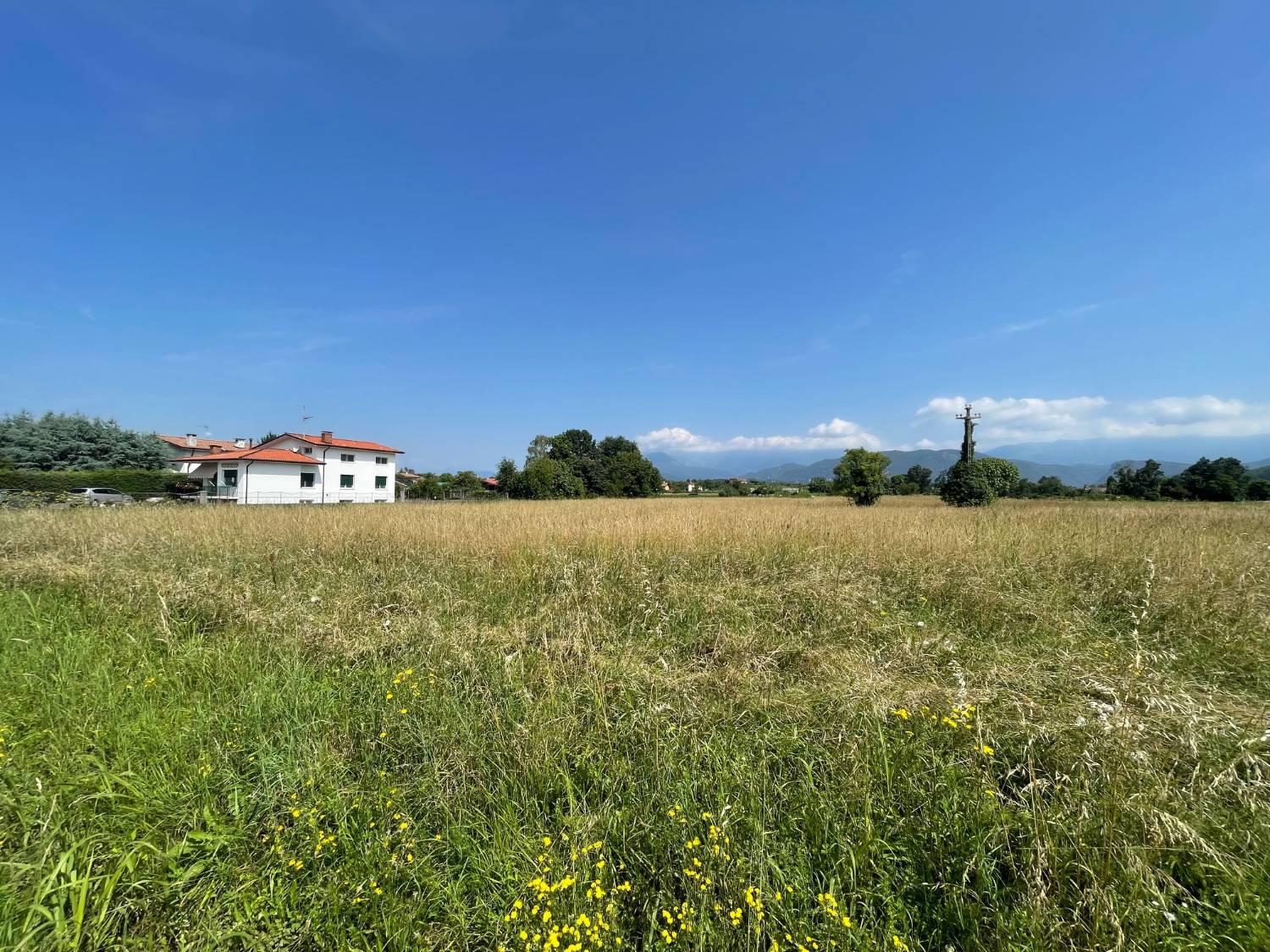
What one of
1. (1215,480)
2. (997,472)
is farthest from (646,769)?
(1215,480)

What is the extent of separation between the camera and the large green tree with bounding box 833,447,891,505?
28.2 m

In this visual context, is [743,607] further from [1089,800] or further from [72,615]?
[72,615]

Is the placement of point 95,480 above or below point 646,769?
above

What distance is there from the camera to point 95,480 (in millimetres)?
31672

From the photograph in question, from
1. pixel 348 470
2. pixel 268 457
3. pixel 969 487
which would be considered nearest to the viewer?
pixel 969 487

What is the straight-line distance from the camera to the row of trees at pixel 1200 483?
3291 centimetres

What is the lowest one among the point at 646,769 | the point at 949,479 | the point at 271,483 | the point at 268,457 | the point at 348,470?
the point at 646,769

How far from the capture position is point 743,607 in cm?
478

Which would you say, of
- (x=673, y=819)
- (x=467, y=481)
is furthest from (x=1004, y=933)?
(x=467, y=481)

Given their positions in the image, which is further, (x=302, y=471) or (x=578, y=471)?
(x=578, y=471)

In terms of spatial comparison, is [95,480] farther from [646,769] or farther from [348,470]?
[646,769]

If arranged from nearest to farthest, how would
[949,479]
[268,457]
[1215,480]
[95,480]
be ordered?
1. [949,479]
2. [95,480]
3. [268,457]
4. [1215,480]

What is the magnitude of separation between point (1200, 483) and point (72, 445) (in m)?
93.7

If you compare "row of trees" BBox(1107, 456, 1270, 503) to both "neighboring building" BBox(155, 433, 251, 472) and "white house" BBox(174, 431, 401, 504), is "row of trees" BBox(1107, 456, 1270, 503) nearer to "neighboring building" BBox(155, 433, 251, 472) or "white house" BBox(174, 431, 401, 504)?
"white house" BBox(174, 431, 401, 504)
